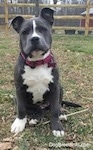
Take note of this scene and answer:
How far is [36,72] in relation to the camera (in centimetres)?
346

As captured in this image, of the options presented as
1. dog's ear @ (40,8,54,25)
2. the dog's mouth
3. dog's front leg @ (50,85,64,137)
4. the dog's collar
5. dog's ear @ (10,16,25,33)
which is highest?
dog's ear @ (40,8,54,25)

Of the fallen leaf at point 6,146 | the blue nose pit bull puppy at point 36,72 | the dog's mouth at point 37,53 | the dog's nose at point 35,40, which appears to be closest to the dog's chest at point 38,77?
the blue nose pit bull puppy at point 36,72

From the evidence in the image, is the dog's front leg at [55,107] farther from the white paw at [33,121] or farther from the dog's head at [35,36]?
the dog's head at [35,36]

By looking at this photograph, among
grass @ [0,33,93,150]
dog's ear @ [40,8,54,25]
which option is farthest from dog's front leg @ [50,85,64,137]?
dog's ear @ [40,8,54,25]

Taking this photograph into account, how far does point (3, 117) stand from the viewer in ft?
12.8

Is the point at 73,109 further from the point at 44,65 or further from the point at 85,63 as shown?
the point at 85,63

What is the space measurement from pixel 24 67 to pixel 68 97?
1.37 m

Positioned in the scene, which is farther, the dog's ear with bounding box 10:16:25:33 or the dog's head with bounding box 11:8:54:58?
the dog's ear with bounding box 10:16:25:33

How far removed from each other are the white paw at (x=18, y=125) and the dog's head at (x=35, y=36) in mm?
719

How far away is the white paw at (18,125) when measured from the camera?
140 inches

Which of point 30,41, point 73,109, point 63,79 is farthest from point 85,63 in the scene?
point 30,41

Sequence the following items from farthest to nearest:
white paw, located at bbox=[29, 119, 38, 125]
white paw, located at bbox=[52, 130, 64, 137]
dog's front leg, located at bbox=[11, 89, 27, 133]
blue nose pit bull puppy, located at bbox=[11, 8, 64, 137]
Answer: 1. white paw, located at bbox=[29, 119, 38, 125]
2. dog's front leg, located at bbox=[11, 89, 27, 133]
3. white paw, located at bbox=[52, 130, 64, 137]
4. blue nose pit bull puppy, located at bbox=[11, 8, 64, 137]

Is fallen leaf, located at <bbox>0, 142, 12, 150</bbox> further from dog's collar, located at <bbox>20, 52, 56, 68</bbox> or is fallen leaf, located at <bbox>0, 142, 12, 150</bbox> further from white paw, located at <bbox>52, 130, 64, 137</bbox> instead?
dog's collar, located at <bbox>20, 52, 56, 68</bbox>

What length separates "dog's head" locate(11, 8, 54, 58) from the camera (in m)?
3.21
